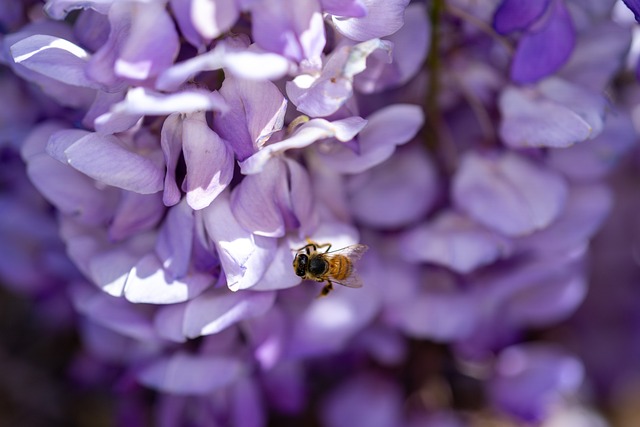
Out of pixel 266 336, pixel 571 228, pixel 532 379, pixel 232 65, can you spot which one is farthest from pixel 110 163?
pixel 532 379

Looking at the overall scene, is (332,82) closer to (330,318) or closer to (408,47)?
(408,47)

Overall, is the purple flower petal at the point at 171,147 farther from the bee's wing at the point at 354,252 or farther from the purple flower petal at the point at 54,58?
the bee's wing at the point at 354,252

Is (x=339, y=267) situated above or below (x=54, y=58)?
below

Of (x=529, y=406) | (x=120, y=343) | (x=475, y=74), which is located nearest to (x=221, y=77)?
(x=475, y=74)

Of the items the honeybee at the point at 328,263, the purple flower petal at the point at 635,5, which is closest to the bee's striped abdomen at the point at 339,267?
the honeybee at the point at 328,263

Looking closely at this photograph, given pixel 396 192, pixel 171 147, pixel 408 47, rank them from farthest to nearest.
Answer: pixel 396 192 → pixel 408 47 → pixel 171 147

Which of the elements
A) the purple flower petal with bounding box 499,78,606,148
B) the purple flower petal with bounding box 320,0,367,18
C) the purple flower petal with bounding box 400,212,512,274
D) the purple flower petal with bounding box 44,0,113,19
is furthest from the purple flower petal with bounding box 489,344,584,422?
the purple flower petal with bounding box 44,0,113,19
